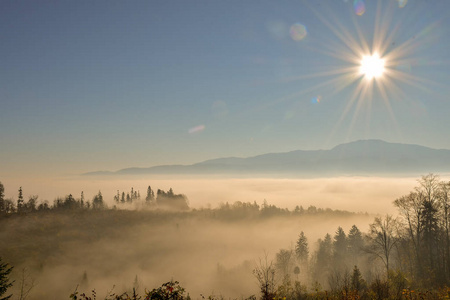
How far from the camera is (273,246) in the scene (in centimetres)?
14925

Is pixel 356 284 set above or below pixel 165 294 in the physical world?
below

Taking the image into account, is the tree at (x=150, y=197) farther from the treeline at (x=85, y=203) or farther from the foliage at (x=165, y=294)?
the foliage at (x=165, y=294)

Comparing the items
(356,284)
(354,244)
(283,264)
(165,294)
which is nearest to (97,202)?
(283,264)

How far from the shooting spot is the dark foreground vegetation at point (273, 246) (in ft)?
82.5

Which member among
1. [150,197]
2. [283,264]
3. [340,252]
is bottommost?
[283,264]

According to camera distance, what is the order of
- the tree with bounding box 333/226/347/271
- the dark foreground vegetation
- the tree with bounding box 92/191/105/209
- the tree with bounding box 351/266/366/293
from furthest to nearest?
1. the tree with bounding box 92/191/105/209
2. the tree with bounding box 333/226/347/271
3. the dark foreground vegetation
4. the tree with bounding box 351/266/366/293

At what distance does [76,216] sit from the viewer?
Result: 15100 centimetres

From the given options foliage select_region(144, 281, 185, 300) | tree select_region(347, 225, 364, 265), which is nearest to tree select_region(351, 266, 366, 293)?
foliage select_region(144, 281, 185, 300)

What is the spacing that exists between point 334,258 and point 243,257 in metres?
70.1

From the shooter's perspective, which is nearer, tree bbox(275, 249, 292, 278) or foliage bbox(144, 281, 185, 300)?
foliage bbox(144, 281, 185, 300)

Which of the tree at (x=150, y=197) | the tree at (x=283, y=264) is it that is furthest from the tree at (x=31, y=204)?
the tree at (x=283, y=264)

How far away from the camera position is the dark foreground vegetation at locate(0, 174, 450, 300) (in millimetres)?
25141

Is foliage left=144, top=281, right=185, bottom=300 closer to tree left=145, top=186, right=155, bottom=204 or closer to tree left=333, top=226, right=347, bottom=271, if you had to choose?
tree left=333, top=226, right=347, bottom=271

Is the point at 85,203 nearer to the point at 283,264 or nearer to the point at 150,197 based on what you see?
the point at 150,197
